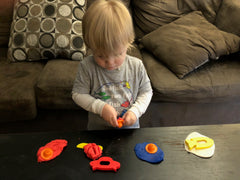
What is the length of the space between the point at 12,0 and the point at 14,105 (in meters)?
0.90

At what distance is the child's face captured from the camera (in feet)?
2.36

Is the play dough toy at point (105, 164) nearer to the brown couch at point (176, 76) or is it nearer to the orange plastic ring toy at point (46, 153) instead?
the orange plastic ring toy at point (46, 153)

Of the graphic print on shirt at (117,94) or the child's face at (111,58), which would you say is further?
the graphic print on shirt at (117,94)

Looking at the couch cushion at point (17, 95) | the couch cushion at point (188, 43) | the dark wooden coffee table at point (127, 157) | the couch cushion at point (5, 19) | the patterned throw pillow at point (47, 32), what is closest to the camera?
Answer: the dark wooden coffee table at point (127, 157)

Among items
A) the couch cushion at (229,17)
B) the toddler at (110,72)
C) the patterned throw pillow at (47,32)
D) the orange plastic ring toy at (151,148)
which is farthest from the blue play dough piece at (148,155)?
the couch cushion at (229,17)

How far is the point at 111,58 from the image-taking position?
2.39 ft

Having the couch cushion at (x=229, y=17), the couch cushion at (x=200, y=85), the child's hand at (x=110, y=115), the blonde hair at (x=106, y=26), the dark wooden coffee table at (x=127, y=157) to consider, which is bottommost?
the couch cushion at (x=200, y=85)

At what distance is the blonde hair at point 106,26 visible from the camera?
661 mm

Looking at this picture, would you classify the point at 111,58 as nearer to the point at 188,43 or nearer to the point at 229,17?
the point at 188,43

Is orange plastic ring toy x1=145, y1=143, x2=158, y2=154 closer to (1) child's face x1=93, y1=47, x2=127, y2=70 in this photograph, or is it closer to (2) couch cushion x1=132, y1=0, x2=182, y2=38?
(1) child's face x1=93, y1=47, x2=127, y2=70

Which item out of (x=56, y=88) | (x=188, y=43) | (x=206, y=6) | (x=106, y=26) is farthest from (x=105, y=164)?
(x=206, y=6)

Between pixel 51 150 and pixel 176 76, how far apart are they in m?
0.92

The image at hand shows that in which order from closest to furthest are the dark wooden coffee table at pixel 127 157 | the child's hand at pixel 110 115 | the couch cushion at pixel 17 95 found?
1. the dark wooden coffee table at pixel 127 157
2. the child's hand at pixel 110 115
3. the couch cushion at pixel 17 95

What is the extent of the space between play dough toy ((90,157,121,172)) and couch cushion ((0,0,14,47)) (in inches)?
57.9
